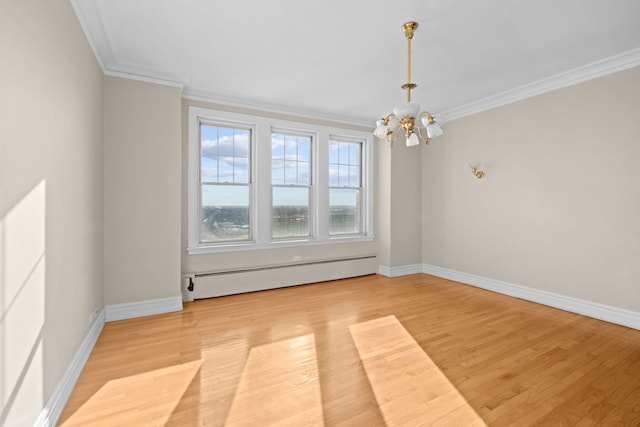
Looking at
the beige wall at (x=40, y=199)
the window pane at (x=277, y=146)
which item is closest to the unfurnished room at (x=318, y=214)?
the beige wall at (x=40, y=199)

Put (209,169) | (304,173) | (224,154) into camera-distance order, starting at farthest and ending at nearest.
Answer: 1. (304,173)
2. (224,154)
3. (209,169)

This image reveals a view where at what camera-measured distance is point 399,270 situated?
554 cm

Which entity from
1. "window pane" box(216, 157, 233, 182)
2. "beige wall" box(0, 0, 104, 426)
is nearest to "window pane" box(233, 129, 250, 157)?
"window pane" box(216, 157, 233, 182)

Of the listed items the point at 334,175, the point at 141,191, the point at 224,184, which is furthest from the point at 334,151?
the point at 141,191

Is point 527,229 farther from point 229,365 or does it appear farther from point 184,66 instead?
point 184,66

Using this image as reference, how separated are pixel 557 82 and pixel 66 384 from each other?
565cm

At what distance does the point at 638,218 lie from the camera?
10.5 ft

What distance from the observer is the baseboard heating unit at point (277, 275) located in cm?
Answer: 424

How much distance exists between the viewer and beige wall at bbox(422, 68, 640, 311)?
3.30 meters

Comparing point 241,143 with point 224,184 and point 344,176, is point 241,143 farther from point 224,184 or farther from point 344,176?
point 344,176

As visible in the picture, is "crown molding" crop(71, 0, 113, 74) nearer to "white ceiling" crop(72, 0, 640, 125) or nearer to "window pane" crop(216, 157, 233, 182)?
"white ceiling" crop(72, 0, 640, 125)

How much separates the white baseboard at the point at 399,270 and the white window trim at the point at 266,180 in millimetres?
614

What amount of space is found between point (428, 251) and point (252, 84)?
4.13 m

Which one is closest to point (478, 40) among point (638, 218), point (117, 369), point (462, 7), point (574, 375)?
point (462, 7)
